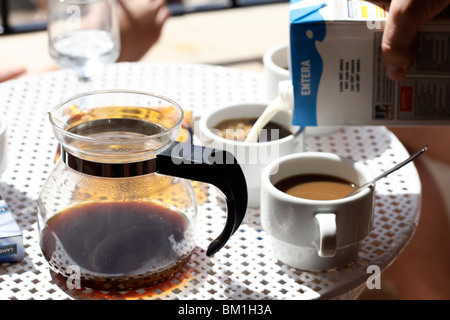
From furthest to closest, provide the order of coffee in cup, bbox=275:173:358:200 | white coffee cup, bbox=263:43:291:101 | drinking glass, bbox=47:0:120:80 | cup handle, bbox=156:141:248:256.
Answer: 1. drinking glass, bbox=47:0:120:80
2. white coffee cup, bbox=263:43:291:101
3. coffee in cup, bbox=275:173:358:200
4. cup handle, bbox=156:141:248:256

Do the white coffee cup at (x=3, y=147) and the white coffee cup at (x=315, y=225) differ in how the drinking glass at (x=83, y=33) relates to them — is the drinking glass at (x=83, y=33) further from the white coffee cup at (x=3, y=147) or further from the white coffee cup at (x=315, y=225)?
the white coffee cup at (x=315, y=225)

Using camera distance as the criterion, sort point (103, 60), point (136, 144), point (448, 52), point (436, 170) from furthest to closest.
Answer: point (436, 170) < point (103, 60) < point (448, 52) < point (136, 144)

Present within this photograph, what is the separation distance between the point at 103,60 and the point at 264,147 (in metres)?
0.44

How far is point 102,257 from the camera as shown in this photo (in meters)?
0.64

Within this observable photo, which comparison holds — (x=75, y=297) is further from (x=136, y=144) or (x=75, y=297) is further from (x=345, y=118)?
(x=345, y=118)

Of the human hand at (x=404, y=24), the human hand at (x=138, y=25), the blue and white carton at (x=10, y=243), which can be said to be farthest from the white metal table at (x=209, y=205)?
the human hand at (x=138, y=25)

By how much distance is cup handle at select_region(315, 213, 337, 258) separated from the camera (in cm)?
65

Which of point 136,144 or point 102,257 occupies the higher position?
point 136,144

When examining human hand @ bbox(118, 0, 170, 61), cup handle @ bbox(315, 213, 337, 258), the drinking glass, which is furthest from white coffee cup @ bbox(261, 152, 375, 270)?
human hand @ bbox(118, 0, 170, 61)

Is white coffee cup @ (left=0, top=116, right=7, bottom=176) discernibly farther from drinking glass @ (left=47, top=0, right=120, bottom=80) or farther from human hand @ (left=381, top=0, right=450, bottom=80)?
human hand @ (left=381, top=0, right=450, bottom=80)

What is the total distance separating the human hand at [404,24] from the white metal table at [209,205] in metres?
0.18

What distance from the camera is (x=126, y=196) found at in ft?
2.17

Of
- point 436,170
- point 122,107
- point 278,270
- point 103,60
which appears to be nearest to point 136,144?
point 122,107

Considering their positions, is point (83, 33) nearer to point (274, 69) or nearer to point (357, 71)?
point (274, 69)
